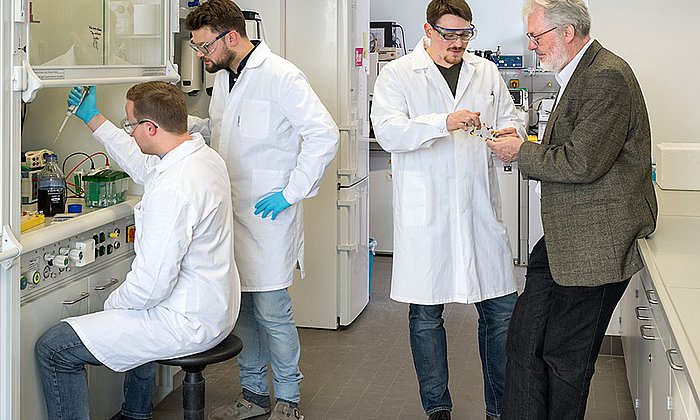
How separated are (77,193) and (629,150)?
6.05 feet


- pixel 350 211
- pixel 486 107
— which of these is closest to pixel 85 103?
pixel 486 107

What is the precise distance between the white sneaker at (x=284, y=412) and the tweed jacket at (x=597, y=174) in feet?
3.98

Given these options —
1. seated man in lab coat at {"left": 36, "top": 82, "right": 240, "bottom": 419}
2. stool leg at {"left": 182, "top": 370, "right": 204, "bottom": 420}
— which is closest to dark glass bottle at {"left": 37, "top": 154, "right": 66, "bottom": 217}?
seated man in lab coat at {"left": 36, "top": 82, "right": 240, "bottom": 419}

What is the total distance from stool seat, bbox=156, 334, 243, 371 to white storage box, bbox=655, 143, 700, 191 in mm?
1822

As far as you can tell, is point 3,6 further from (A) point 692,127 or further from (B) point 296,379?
(A) point 692,127

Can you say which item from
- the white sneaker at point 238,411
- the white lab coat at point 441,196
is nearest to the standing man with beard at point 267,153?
the white sneaker at point 238,411

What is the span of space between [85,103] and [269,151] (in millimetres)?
612

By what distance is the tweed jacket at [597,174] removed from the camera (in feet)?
7.39

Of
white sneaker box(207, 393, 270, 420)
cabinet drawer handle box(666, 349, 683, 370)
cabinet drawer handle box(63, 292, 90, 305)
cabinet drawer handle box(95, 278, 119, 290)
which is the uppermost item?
cabinet drawer handle box(95, 278, 119, 290)

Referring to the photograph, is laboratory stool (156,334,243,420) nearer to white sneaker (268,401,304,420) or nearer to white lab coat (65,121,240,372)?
white lab coat (65,121,240,372)

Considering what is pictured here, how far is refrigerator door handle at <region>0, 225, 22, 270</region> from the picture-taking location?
2.23 metres

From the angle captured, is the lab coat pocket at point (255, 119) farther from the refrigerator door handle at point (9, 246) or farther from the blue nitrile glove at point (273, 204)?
the refrigerator door handle at point (9, 246)

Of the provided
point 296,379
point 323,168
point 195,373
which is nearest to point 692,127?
point 323,168

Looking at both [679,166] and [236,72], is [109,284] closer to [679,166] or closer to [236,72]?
[236,72]
